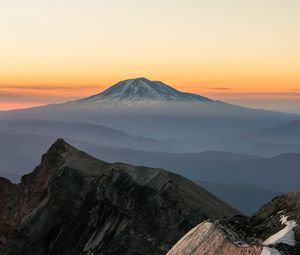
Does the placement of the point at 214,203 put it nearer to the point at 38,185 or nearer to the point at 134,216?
the point at 134,216

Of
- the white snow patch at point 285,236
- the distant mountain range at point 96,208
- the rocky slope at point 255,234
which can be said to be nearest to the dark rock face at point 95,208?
the distant mountain range at point 96,208

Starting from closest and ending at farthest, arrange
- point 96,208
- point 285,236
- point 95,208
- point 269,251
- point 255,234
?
1. point 269,251
2. point 285,236
3. point 255,234
4. point 96,208
5. point 95,208

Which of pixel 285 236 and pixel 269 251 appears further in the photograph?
pixel 285 236

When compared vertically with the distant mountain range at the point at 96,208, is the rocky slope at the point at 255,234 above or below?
above

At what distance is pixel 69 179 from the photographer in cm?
6350

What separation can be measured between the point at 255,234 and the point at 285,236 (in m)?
1.22

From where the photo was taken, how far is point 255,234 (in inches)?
519

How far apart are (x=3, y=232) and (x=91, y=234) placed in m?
19.7

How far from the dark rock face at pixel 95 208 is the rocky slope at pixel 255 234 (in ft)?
103

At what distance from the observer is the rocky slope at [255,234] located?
11898 millimetres

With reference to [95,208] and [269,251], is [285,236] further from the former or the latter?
[95,208]

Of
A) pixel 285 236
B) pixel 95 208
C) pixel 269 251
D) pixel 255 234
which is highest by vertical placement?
pixel 285 236

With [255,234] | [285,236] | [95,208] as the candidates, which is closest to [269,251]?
[285,236]

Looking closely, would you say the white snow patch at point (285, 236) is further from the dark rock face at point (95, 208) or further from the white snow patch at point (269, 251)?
the dark rock face at point (95, 208)
